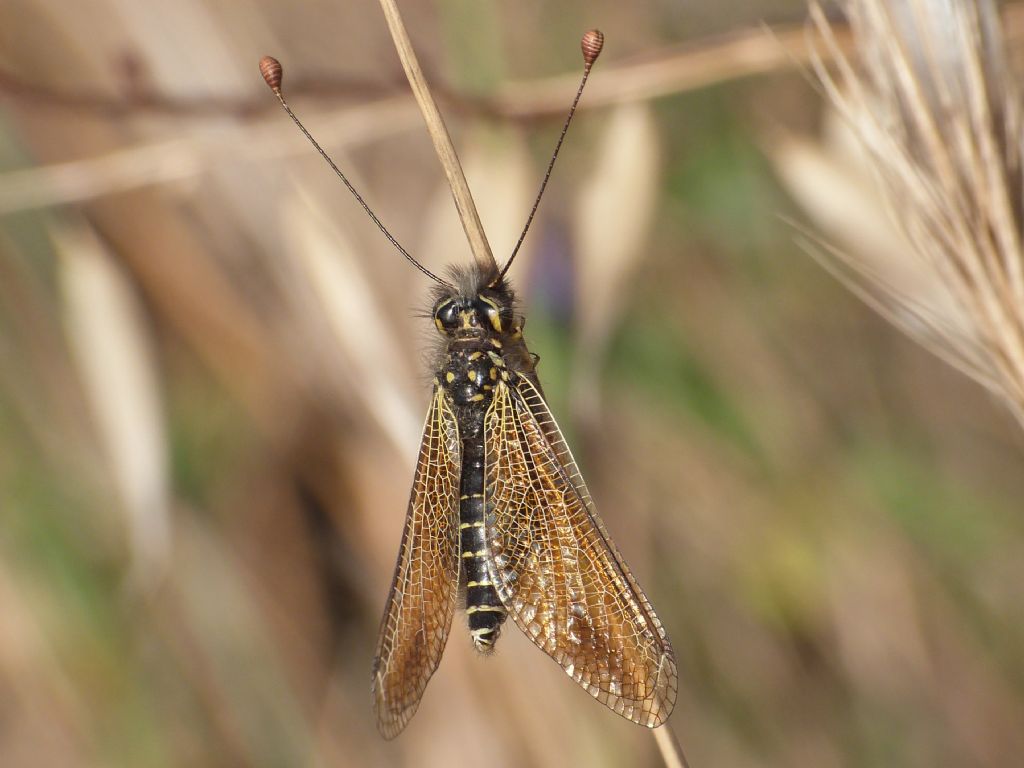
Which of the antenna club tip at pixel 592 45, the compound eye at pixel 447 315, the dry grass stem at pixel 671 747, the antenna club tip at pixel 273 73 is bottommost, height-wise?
the dry grass stem at pixel 671 747

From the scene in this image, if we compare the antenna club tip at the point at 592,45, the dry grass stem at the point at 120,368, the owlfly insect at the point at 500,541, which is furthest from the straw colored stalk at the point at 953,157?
the dry grass stem at the point at 120,368

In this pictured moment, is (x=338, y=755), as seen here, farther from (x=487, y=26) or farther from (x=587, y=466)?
(x=487, y=26)

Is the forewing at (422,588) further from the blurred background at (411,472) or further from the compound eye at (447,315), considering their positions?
the blurred background at (411,472)

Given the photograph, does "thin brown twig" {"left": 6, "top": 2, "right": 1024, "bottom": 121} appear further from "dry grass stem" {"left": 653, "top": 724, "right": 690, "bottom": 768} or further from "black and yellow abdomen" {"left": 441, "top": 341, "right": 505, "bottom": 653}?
"dry grass stem" {"left": 653, "top": 724, "right": 690, "bottom": 768}

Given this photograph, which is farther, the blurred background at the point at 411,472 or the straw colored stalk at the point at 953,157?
the blurred background at the point at 411,472

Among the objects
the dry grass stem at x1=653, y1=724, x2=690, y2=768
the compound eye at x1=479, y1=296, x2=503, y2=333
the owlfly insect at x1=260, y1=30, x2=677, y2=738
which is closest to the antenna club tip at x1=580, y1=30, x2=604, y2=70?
the owlfly insect at x1=260, y1=30, x2=677, y2=738

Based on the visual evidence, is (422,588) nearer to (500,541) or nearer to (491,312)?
(500,541)

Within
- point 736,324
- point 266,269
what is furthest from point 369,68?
point 736,324
